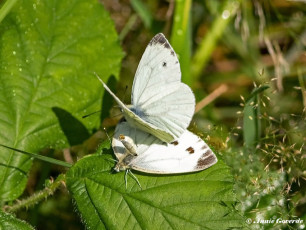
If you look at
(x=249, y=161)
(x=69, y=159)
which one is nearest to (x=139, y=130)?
(x=249, y=161)

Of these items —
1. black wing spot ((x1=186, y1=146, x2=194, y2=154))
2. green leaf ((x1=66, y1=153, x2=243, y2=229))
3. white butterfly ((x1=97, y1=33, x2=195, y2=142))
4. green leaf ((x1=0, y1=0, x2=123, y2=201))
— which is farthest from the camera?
green leaf ((x1=0, y1=0, x2=123, y2=201))

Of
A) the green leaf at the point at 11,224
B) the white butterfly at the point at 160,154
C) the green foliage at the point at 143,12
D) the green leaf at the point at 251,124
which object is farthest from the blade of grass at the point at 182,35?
the green leaf at the point at 11,224

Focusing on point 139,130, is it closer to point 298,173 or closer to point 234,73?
point 298,173

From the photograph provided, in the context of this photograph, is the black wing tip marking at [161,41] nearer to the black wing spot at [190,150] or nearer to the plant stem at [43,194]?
the black wing spot at [190,150]

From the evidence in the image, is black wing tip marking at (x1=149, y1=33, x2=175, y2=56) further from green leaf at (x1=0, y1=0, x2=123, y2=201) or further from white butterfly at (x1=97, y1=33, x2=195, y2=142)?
green leaf at (x1=0, y1=0, x2=123, y2=201)

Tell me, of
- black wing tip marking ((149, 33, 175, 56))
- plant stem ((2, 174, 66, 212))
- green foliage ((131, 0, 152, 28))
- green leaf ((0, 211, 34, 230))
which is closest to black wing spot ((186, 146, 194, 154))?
black wing tip marking ((149, 33, 175, 56))

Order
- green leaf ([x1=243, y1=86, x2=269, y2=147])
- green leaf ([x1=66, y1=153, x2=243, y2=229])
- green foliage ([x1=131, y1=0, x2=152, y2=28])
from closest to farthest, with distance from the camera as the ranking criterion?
1. green leaf ([x1=66, y1=153, x2=243, y2=229])
2. green leaf ([x1=243, y1=86, x2=269, y2=147])
3. green foliage ([x1=131, y1=0, x2=152, y2=28])

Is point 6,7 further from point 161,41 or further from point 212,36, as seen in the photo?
point 212,36

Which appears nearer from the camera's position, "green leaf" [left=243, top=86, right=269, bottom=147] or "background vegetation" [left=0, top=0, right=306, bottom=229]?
"background vegetation" [left=0, top=0, right=306, bottom=229]
